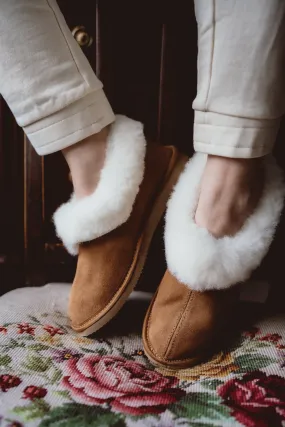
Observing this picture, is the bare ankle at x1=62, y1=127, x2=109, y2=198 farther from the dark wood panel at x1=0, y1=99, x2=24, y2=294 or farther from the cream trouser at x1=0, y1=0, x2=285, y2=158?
the dark wood panel at x1=0, y1=99, x2=24, y2=294

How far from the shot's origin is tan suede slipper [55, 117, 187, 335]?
647 millimetres

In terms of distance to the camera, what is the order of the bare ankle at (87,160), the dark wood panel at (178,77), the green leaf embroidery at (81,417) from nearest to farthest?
1. the green leaf embroidery at (81,417)
2. the bare ankle at (87,160)
3. the dark wood panel at (178,77)

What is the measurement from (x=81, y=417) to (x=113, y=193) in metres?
0.29

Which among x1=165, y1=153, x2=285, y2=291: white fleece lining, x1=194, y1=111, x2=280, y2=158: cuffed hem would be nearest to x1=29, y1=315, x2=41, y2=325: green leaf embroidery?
x1=165, y1=153, x2=285, y2=291: white fleece lining

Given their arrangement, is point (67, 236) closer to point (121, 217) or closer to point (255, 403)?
point (121, 217)

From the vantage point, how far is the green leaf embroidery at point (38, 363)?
547mm

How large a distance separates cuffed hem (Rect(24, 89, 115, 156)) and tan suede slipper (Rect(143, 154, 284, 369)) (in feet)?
0.50

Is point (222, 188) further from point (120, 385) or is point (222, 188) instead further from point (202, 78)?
point (120, 385)

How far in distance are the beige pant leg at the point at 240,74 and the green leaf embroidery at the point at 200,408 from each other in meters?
0.26

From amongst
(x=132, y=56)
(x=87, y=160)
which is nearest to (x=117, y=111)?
(x=132, y=56)

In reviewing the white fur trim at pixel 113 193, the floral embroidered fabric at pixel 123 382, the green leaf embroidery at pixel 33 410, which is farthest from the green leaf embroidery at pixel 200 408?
the white fur trim at pixel 113 193

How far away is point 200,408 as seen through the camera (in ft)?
1.56

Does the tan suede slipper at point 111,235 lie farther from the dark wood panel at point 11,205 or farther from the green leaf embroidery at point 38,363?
the dark wood panel at point 11,205

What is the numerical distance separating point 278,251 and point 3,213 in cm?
50
